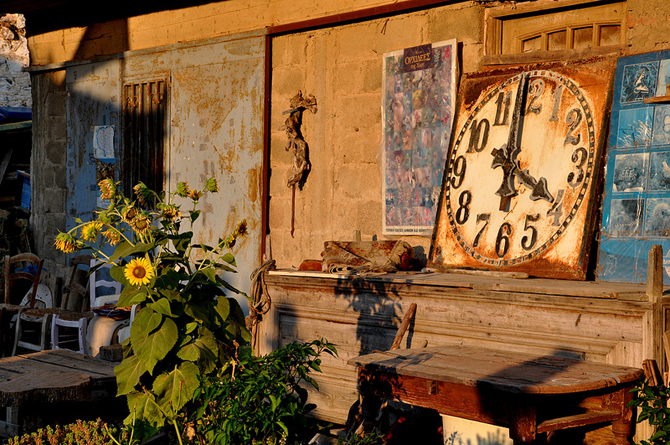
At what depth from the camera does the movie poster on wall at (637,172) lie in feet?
13.4

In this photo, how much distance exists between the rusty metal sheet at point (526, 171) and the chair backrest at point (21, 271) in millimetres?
5260

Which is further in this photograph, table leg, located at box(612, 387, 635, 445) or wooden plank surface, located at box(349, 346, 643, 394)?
table leg, located at box(612, 387, 635, 445)

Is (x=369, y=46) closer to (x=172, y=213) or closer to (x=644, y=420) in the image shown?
(x=172, y=213)

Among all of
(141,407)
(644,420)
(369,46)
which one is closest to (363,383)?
(141,407)

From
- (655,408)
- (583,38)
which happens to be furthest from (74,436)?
(583,38)

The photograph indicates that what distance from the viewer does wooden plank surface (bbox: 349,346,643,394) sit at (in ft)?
9.20

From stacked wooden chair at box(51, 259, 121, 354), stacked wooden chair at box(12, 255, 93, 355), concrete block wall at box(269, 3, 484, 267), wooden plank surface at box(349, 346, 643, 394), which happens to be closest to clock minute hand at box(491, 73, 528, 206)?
concrete block wall at box(269, 3, 484, 267)

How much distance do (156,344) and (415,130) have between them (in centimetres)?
313

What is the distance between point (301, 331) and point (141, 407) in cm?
180

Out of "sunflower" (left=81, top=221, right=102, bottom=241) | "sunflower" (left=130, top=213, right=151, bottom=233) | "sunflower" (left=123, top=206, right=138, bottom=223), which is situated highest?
"sunflower" (left=123, top=206, right=138, bottom=223)

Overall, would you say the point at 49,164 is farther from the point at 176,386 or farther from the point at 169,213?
the point at 176,386

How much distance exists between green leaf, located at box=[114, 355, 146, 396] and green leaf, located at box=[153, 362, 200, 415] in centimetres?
10

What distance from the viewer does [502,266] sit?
4.47 metres

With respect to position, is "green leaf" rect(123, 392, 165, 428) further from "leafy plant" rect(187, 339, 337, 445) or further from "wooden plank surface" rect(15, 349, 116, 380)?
"wooden plank surface" rect(15, 349, 116, 380)
